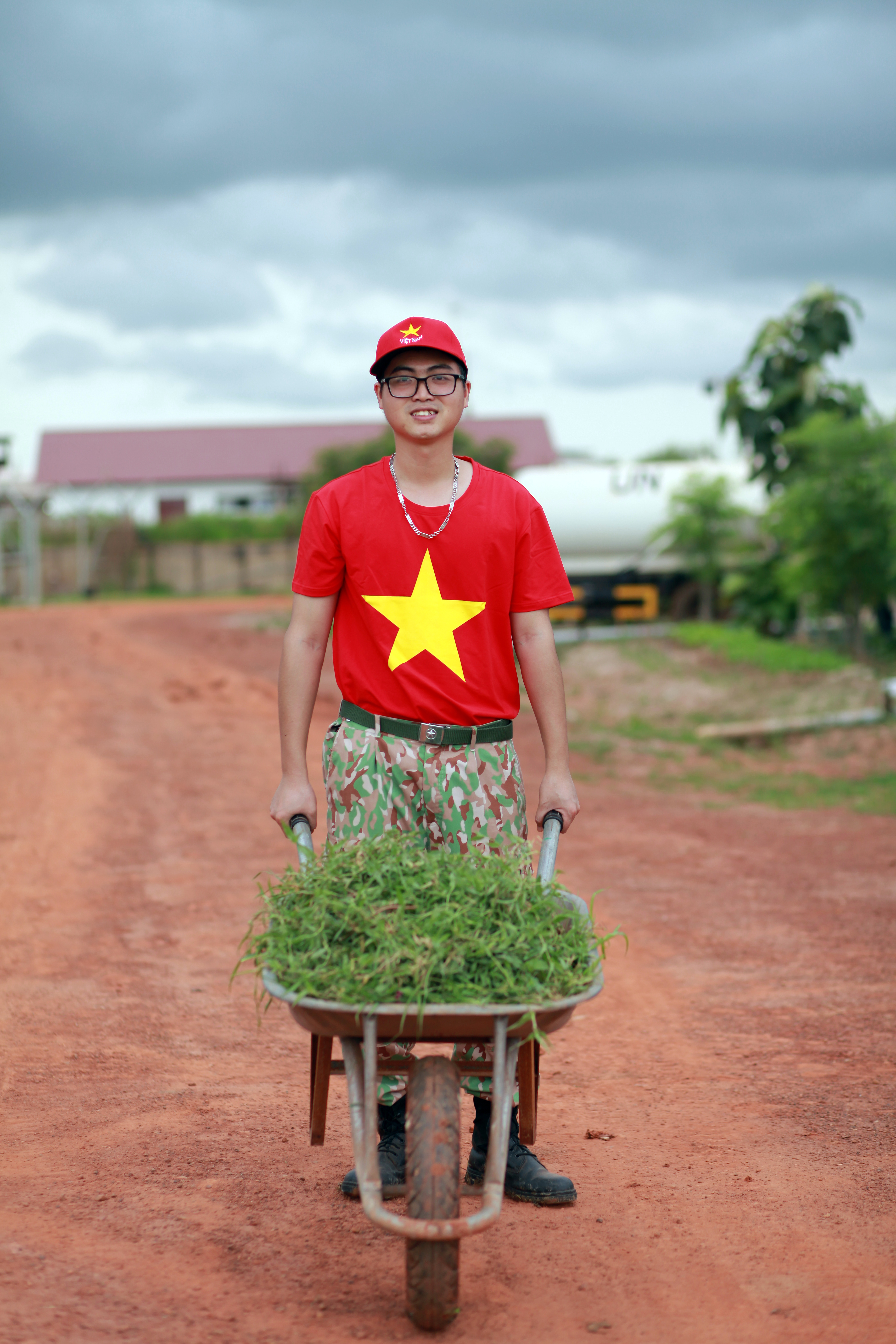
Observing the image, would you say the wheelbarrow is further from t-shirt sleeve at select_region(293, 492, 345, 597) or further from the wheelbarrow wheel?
t-shirt sleeve at select_region(293, 492, 345, 597)

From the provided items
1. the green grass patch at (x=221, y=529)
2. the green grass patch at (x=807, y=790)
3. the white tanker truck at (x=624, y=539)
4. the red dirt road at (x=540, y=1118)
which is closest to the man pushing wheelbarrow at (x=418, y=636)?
the red dirt road at (x=540, y=1118)

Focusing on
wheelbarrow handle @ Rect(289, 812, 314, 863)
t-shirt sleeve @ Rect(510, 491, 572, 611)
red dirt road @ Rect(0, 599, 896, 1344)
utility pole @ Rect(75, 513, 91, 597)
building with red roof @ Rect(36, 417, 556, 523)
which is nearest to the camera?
red dirt road @ Rect(0, 599, 896, 1344)

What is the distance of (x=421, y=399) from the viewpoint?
11.0 ft

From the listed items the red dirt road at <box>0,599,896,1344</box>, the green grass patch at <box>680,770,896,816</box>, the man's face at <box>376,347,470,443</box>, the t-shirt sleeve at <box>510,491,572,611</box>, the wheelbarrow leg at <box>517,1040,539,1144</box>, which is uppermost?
the man's face at <box>376,347,470,443</box>

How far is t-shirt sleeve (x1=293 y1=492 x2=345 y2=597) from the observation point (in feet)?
11.1

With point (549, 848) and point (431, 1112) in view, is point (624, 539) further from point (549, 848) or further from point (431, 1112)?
point (431, 1112)

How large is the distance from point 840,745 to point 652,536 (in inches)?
454

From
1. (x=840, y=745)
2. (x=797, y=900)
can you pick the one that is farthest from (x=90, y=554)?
(x=797, y=900)

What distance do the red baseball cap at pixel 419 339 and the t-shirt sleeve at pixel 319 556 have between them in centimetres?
42

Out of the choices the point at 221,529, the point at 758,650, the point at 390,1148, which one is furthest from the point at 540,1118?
the point at 221,529

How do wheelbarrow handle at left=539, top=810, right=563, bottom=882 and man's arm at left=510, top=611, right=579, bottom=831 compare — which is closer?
wheelbarrow handle at left=539, top=810, right=563, bottom=882

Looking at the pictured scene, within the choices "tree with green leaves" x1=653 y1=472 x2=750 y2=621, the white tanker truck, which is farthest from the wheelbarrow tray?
the white tanker truck

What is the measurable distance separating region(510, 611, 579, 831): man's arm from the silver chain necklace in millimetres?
336

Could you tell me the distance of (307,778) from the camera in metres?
3.44
